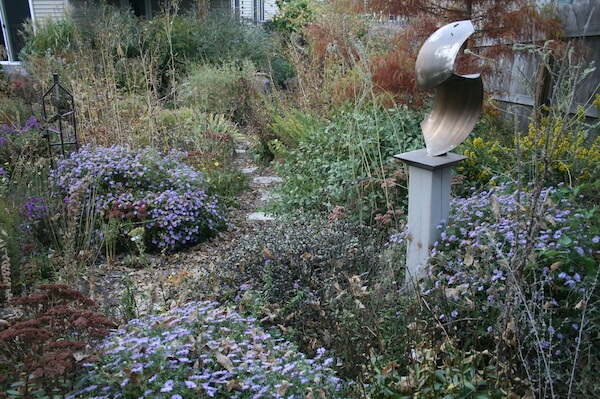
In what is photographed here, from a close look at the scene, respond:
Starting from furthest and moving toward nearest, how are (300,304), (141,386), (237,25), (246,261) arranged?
(237,25), (246,261), (300,304), (141,386)

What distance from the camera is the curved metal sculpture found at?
250cm

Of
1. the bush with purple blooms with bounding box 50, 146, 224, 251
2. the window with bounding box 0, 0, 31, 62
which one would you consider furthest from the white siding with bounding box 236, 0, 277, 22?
the bush with purple blooms with bounding box 50, 146, 224, 251

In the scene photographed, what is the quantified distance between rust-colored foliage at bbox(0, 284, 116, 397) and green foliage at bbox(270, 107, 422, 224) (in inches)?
76.1

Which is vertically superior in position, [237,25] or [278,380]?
[237,25]

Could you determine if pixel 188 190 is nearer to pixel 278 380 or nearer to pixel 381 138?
pixel 381 138

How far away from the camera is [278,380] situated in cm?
190

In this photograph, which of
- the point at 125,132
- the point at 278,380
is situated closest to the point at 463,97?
the point at 278,380

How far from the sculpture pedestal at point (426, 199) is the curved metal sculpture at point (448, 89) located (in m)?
0.08

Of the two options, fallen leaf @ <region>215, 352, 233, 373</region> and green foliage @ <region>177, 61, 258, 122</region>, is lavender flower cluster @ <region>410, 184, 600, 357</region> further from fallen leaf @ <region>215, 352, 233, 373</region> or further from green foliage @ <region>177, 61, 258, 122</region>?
green foliage @ <region>177, 61, 258, 122</region>

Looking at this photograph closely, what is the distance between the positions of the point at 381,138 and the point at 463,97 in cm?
147

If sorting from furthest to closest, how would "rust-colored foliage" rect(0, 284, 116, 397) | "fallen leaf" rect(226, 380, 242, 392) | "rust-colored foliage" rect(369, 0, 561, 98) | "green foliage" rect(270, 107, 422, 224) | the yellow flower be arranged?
1. "rust-colored foliage" rect(369, 0, 561, 98)
2. the yellow flower
3. "green foliage" rect(270, 107, 422, 224)
4. "fallen leaf" rect(226, 380, 242, 392)
5. "rust-colored foliage" rect(0, 284, 116, 397)

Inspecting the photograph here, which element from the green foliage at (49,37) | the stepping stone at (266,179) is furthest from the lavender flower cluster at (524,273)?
the green foliage at (49,37)

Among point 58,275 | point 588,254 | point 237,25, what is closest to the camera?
point 588,254

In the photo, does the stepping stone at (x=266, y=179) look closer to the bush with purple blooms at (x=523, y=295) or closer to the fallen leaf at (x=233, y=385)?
the bush with purple blooms at (x=523, y=295)
